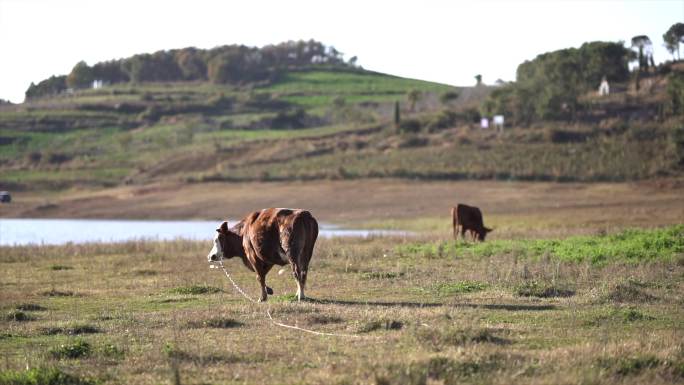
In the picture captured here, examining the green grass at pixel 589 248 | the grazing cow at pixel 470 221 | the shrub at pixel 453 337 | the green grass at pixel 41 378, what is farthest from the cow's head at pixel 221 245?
the grazing cow at pixel 470 221

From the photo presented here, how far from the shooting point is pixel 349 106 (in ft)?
410

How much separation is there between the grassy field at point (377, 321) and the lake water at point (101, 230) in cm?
2391

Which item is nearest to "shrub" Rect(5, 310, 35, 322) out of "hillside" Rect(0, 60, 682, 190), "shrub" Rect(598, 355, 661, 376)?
"shrub" Rect(598, 355, 661, 376)

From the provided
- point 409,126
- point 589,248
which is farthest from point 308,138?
point 589,248

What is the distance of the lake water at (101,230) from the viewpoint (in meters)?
53.8

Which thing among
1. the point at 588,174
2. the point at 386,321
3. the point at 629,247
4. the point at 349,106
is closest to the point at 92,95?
the point at 349,106

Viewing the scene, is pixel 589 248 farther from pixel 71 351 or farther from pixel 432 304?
pixel 71 351

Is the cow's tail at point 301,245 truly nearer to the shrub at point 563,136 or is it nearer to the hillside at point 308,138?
the hillside at point 308,138

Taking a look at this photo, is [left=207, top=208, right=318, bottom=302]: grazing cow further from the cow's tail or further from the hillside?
the hillside

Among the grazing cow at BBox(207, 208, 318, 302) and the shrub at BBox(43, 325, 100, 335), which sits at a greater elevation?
the grazing cow at BBox(207, 208, 318, 302)

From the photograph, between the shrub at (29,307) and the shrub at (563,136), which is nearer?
the shrub at (29,307)

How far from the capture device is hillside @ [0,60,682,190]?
77625mm

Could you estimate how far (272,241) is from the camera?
2075cm

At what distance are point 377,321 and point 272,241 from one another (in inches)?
202
